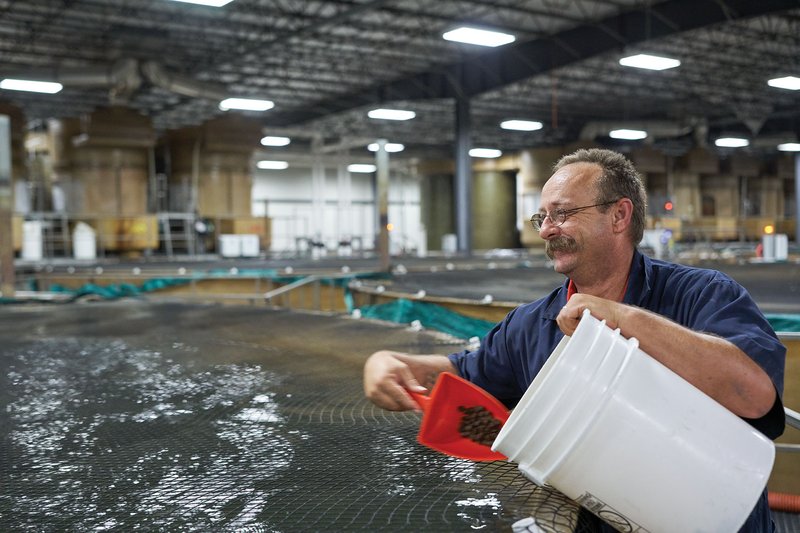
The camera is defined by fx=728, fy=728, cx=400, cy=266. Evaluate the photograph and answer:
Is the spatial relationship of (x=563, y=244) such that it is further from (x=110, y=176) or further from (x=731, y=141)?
(x=731, y=141)

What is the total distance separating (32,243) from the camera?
49.9ft

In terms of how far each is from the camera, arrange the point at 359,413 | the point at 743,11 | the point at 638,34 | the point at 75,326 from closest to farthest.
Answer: the point at 359,413
the point at 75,326
the point at 743,11
the point at 638,34

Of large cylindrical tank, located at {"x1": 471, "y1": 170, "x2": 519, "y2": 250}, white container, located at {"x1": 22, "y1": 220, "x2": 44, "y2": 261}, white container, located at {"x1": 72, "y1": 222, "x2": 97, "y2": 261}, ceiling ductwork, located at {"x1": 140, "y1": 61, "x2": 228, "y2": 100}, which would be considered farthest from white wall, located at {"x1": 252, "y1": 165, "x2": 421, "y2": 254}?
white container, located at {"x1": 22, "y1": 220, "x2": 44, "y2": 261}

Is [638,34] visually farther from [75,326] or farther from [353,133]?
[353,133]

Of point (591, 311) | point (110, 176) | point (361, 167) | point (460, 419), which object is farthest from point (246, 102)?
point (591, 311)

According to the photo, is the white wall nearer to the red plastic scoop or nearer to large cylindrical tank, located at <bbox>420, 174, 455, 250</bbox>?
large cylindrical tank, located at <bbox>420, 174, 455, 250</bbox>

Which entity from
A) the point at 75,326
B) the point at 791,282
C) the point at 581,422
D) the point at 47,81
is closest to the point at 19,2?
the point at 47,81

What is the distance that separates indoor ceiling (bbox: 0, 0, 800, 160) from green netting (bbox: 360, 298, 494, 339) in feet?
28.0

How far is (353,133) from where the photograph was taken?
28.8m

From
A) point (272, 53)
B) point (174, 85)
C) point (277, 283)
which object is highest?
point (272, 53)

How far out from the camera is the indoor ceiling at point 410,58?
14.6 m

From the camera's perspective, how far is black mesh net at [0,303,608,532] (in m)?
1.44

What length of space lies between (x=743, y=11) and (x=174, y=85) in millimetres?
11257

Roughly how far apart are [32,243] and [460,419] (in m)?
15.6
